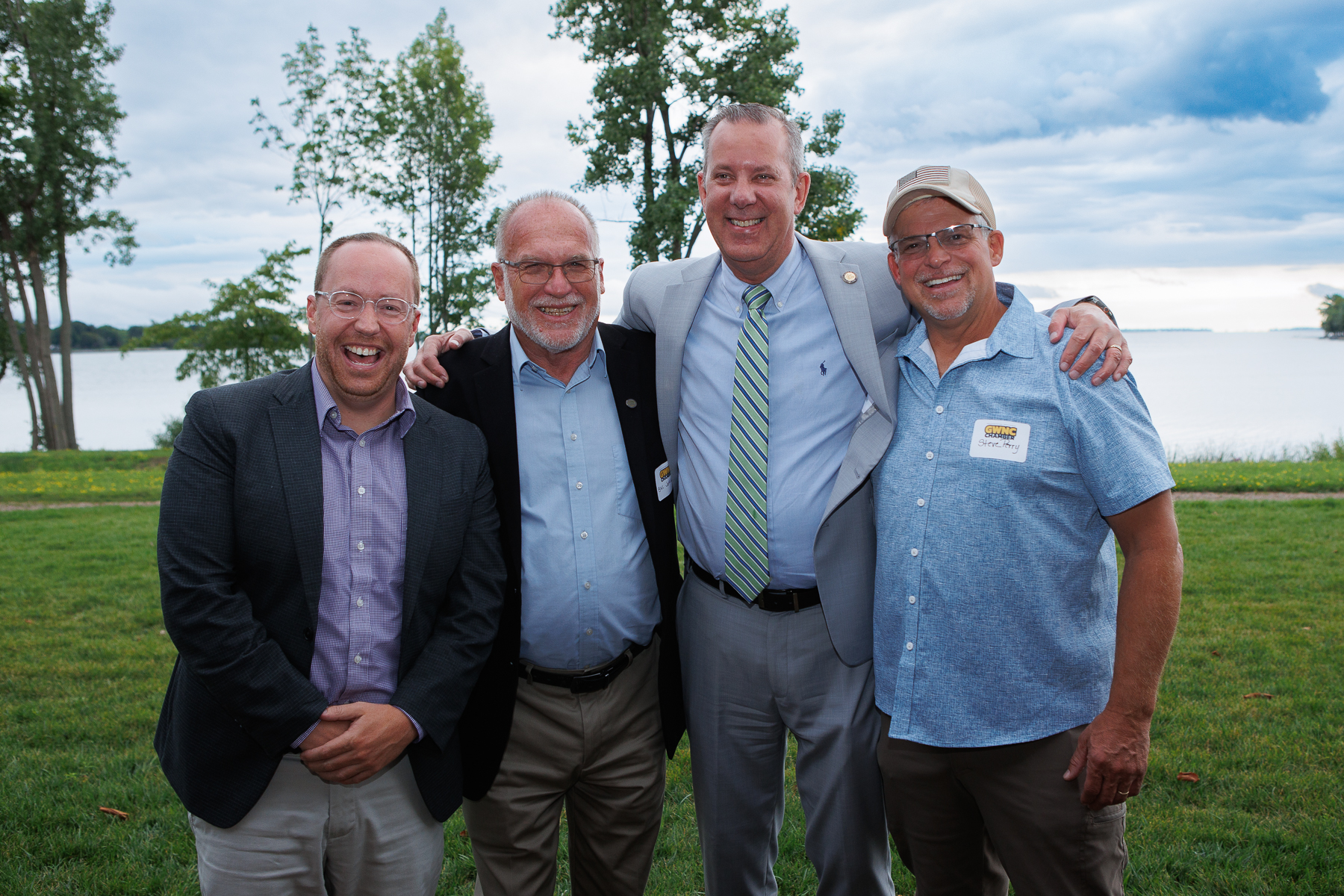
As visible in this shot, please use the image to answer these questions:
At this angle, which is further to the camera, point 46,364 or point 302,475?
point 46,364

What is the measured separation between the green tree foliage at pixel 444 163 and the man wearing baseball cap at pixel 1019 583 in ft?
92.0

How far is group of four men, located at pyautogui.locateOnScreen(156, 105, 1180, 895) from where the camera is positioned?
254cm

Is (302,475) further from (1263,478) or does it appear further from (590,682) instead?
→ (1263,478)

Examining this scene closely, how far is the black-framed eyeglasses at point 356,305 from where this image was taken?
8.87 feet

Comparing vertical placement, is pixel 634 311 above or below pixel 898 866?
above

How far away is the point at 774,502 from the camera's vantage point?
3154 mm

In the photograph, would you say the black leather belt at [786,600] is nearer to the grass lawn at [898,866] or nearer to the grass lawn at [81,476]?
the grass lawn at [898,866]

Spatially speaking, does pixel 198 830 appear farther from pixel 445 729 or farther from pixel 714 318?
pixel 714 318

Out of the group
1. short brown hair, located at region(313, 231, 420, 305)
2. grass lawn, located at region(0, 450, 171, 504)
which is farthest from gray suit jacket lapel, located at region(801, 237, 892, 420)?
grass lawn, located at region(0, 450, 171, 504)

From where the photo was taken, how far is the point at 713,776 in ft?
10.9

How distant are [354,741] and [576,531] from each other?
101 centimetres

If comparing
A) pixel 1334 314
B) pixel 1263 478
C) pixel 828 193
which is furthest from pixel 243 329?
pixel 1334 314

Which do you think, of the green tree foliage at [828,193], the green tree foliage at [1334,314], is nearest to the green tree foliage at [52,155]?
the green tree foliage at [828,193]

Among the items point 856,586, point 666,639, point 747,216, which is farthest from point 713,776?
point 747,216
